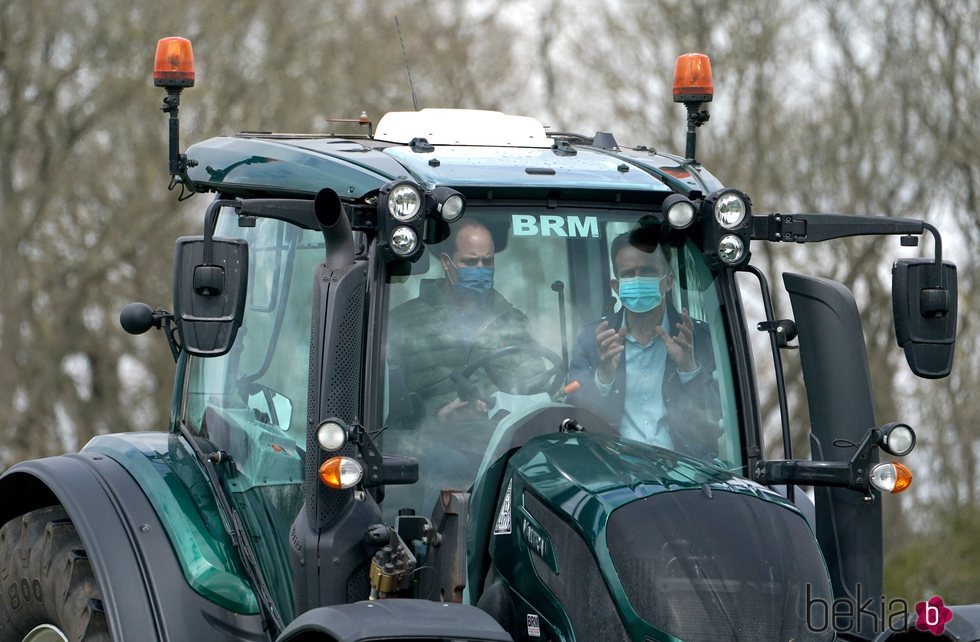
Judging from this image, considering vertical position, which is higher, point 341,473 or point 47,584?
point 341,473

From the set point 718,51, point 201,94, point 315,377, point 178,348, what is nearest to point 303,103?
point 201,94

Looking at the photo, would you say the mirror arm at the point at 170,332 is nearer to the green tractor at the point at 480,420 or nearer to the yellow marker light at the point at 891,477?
the green tractor at the point at 480,420

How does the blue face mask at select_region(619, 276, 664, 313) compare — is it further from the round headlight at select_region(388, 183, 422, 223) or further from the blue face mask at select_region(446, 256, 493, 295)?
the round headlight at select_region(388, 183, 422, 223)

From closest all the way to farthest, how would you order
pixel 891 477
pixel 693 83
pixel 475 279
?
pixel 891 477
pixel 475 279
pixel 693 83

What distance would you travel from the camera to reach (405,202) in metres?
4.79

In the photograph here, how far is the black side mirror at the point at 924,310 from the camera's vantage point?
4.95 metres

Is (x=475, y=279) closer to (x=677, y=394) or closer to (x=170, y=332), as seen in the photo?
(x=677, y=394)

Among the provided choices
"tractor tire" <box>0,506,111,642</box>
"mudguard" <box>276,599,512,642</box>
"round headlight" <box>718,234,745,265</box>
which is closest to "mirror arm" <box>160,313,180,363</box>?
"tractor tire" <box>0,506,111,642</box>

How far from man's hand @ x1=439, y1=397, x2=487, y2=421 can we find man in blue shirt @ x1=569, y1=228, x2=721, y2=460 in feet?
0.96

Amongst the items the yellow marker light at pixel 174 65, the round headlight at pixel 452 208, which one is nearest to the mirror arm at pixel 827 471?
the round headlight at pixel 452 208

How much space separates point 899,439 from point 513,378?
3.89 ft

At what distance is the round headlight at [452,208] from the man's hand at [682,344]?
81 centimetres

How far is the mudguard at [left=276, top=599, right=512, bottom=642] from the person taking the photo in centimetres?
412

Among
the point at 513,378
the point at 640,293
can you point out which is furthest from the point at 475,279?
the point at 640,293
